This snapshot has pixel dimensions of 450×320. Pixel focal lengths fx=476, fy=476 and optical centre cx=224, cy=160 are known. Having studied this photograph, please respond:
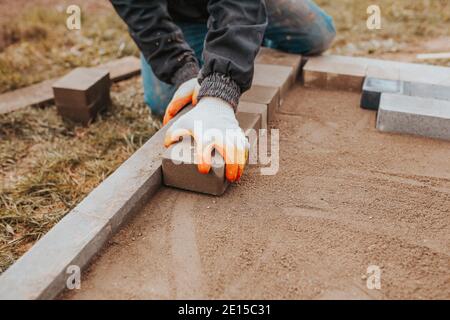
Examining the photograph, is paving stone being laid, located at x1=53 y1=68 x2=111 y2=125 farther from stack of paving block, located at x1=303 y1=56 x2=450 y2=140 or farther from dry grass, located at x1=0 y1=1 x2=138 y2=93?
stack of paving block, located at x1=303 y1=56 x2=450 y2=140

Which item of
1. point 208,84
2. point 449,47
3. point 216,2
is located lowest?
point 449,47

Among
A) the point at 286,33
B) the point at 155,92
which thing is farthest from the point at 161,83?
the point at 286,33

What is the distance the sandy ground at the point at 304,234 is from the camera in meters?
1.63

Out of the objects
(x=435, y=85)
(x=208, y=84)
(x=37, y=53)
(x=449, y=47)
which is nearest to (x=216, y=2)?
(x=208, y=84)

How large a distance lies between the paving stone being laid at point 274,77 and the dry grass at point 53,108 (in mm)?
727

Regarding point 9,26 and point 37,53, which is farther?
point 9,26

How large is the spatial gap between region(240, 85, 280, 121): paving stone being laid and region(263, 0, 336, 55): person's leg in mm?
683

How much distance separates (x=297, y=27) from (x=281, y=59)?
0.86ft

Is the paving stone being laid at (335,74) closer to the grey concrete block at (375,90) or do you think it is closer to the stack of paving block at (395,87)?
the stack of paving block at (395,87)

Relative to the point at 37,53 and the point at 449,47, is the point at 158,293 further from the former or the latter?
the point at 449,47

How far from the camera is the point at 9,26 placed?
14.1 feet

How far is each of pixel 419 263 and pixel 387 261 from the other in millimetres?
112

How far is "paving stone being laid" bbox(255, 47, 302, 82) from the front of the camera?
316 centimetres

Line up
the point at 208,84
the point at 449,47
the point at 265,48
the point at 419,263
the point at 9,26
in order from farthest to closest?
the point at 9,26, the point at 449,47, the point at 265,48, the point at 208,84, the point at 419,263
